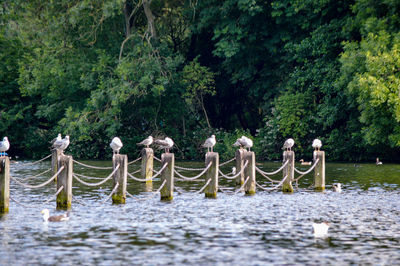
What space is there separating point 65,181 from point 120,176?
1.83 meters

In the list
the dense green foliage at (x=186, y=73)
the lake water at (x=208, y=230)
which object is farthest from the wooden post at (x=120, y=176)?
the dense green foliage at (x=186, y=73)

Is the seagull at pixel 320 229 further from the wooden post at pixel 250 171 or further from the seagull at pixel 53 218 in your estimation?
the wooden post at pixel 250 171

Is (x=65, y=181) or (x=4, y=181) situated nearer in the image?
(x=4, y=181)

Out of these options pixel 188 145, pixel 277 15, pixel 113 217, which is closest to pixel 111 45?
pixel 188 145

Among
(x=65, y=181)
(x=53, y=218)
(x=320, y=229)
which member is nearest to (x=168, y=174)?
(x=65, y=181)

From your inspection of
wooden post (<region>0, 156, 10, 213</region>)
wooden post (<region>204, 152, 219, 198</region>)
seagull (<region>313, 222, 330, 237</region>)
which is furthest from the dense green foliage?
wooden post (<region>0, 156, 10, 213</region>)

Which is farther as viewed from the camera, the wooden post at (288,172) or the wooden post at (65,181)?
the wooden post at (288,172)

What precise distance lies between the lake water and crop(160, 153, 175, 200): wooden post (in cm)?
38

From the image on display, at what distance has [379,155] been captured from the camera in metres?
43.1

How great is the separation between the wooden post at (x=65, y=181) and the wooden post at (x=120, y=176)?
1.58 m

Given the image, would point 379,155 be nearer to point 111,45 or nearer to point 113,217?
point 111,45

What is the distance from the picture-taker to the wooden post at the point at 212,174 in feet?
71.2

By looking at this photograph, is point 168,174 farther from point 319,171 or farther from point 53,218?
point 319,171

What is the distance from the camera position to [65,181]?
1828 cm
